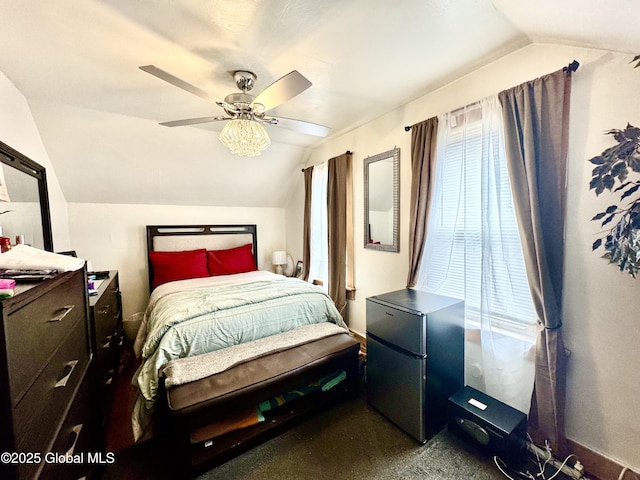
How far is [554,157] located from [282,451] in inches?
92.2

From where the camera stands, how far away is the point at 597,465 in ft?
4.66

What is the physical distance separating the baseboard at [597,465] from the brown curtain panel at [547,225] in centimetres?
8

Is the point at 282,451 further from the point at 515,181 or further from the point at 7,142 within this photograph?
the point at 7,142

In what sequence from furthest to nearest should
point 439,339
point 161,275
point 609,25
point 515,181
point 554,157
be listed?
point 161,275
point 439,339
point 515,181
point 554,157
point 609,25

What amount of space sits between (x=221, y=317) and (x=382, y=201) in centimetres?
182

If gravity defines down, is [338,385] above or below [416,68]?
below

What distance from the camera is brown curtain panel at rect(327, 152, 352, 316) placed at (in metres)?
3.06

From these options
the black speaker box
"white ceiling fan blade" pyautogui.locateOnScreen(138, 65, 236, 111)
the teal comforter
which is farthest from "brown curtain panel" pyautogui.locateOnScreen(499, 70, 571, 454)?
"white ceiling fan blade" pyautogui.locateOnScreen(138, 65, 236, 111)

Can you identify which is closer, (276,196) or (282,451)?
(282,451)

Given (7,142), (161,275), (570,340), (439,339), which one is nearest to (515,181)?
(570,340)

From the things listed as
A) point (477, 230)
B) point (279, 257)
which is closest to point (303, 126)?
point (477, 230)

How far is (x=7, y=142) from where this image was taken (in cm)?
181

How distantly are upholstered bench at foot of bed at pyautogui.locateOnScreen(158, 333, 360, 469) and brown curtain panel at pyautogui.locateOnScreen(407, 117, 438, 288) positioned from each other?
35.0 inches

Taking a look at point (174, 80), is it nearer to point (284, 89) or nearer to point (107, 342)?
point (284, 89)
